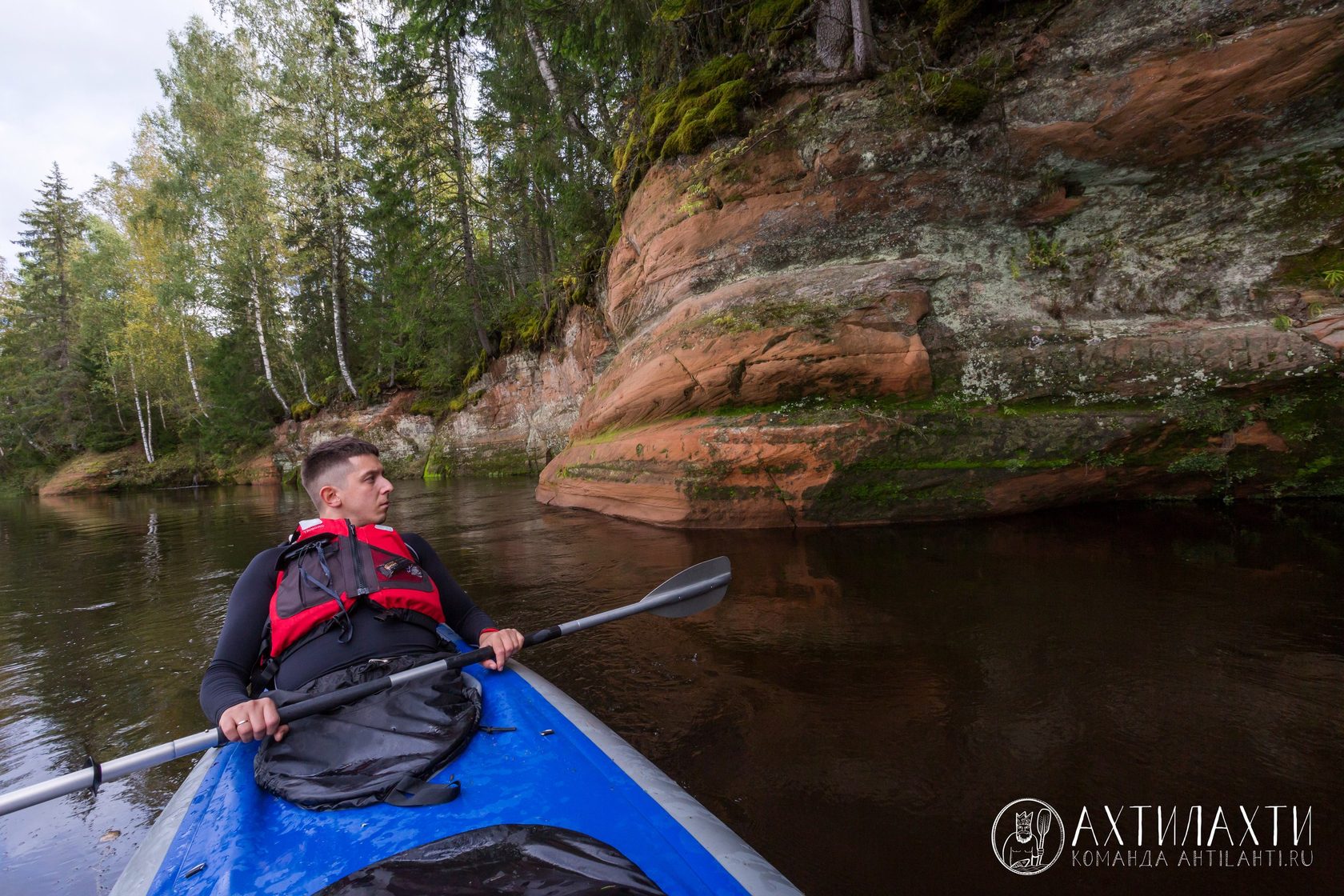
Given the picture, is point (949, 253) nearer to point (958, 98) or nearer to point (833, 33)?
point (958, 98)

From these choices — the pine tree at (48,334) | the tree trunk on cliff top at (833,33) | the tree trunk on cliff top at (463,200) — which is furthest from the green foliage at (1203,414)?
the pine tree at (48,334)

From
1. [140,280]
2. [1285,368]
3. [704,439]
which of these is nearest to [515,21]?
[704,439]

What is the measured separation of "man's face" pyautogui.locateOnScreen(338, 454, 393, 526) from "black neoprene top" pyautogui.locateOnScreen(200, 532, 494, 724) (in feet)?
0.94

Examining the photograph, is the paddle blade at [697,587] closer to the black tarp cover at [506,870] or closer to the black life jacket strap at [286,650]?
the black life jacket strap at [286,650]

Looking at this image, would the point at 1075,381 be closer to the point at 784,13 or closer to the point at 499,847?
the point at 784,13

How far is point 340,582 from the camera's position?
2.20 m

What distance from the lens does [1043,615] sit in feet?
12.0

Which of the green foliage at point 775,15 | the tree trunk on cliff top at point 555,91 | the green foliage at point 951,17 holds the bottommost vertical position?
the green foliage at point 951,17

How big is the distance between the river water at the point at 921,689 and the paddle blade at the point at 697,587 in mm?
365

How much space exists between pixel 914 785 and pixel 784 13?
9.18 metres

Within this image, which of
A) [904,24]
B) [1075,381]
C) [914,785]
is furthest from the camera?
[904,24]

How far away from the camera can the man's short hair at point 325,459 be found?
249 cm

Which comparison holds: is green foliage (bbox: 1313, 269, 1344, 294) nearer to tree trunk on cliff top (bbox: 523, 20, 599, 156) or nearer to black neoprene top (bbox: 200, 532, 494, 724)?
black neoprene top (bbox: 200, 532, 494, 724)

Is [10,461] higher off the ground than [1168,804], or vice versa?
[10,461]
